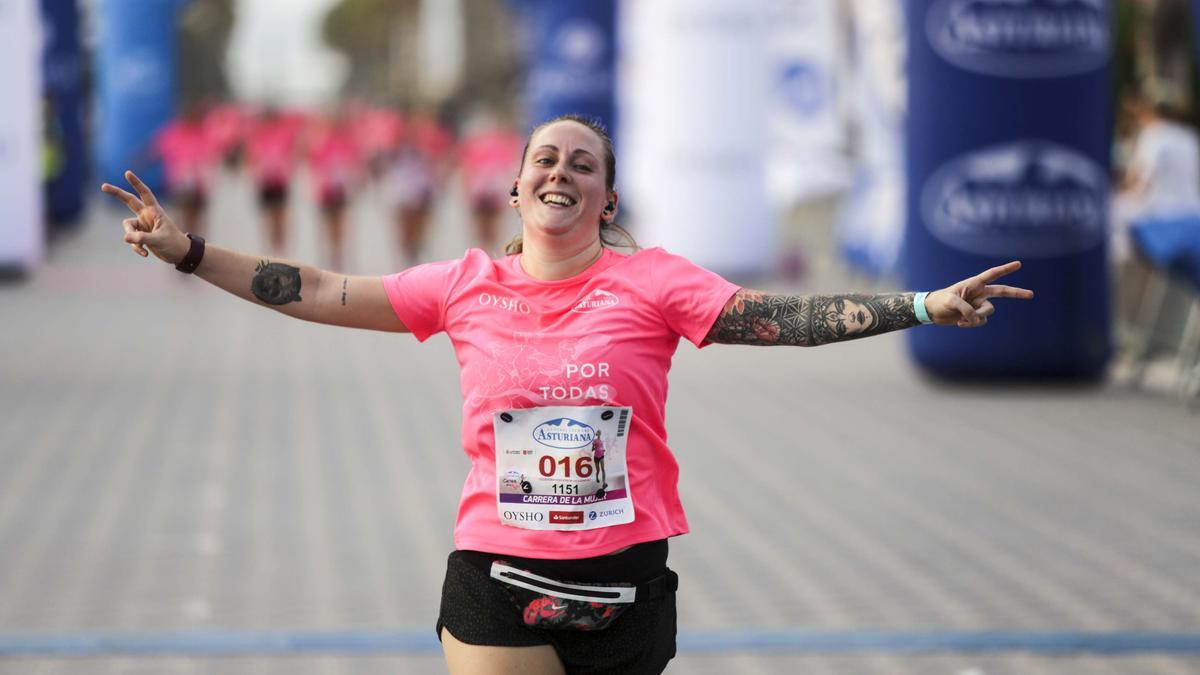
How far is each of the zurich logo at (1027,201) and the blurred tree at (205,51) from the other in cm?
5194

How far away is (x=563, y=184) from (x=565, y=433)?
1.54 ft

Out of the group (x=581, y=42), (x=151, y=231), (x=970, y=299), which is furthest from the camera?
(x=581, y=42)

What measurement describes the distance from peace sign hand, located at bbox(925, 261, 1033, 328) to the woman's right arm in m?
1.10

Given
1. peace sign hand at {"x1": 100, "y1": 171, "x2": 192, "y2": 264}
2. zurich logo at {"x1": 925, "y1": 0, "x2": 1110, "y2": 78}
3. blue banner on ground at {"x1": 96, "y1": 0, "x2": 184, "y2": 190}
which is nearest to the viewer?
peace sign hand at {"x1": 100, "y1": 171, "x2": 192, "y2": 264}

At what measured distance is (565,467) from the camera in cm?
353

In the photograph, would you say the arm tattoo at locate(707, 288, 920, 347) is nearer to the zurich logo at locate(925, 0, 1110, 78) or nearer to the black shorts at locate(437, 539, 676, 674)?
the black shorts at locate(437, 539, 676, 674)

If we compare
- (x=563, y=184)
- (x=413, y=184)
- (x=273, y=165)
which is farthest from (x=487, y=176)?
(x=563, y=184)

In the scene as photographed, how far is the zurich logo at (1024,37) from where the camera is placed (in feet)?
37.0

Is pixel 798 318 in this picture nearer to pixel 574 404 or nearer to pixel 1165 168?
pixel 574 404

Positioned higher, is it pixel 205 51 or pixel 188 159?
pixel 188 159

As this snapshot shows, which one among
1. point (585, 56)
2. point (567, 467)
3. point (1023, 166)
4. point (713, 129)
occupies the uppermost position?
point (567, 467)

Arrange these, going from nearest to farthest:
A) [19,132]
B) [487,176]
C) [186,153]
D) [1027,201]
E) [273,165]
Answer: [1027,201] < [19,132] < [186,153] < [273,165] < [487,176]

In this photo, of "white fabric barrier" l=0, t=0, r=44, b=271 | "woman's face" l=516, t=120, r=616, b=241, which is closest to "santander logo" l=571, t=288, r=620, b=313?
"woman's face" l=516, t=120, r=616, b=241

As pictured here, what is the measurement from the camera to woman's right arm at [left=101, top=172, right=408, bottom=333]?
3.81m
